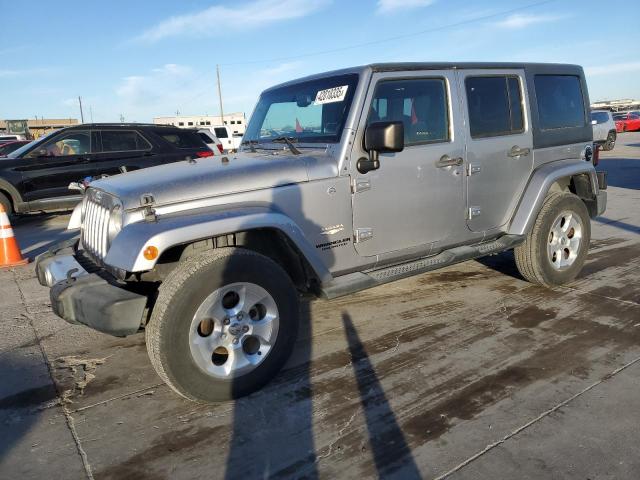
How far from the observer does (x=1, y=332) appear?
4258 millimetres

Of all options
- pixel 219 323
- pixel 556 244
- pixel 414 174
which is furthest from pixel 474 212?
pixel 219 323

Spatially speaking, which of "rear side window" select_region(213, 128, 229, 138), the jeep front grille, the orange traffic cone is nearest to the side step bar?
the jeep front grille

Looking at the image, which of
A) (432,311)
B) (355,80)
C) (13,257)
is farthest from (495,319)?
(13,257)

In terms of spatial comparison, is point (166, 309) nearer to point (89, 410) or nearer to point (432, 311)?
point (89, 410)

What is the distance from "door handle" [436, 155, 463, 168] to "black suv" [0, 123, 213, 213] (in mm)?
6806

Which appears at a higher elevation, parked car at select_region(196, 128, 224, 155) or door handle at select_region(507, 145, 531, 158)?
parked car at select_region(196, 128, 224, 155)

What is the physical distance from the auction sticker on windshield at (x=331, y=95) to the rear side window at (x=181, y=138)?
6528 mm

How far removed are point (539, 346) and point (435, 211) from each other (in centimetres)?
127

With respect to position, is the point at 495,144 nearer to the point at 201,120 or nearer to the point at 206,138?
the point at 206,138

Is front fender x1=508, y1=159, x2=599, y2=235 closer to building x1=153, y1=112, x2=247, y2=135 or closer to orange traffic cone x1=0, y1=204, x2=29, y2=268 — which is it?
orange traffic cone x1=0, y1=204, x2=29, y2=268

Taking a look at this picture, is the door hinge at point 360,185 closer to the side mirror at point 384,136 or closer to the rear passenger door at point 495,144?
the side mirror at point 384,136

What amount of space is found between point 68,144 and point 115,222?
728 cm

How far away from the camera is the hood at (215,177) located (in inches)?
116

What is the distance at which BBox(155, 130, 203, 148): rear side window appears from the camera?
380 inches
